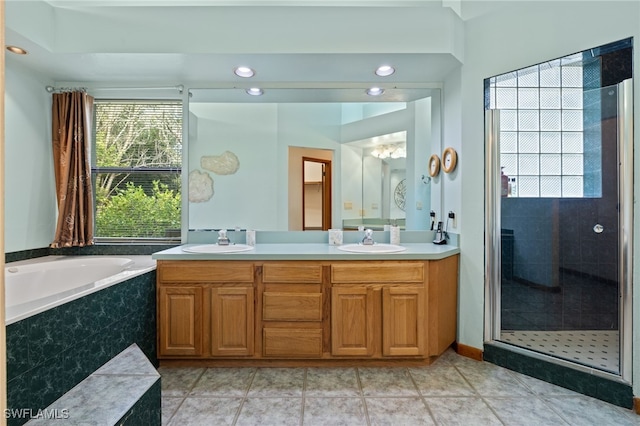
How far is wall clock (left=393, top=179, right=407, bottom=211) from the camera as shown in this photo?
2818 mm

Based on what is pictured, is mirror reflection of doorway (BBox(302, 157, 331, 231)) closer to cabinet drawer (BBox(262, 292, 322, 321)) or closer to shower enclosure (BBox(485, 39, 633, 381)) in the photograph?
cabinet drawer (BBox(262, 292, 322, 321))

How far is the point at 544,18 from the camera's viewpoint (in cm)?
210

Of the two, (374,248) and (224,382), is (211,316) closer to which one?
(224,382)

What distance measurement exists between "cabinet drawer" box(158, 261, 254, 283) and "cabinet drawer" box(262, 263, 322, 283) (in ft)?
0.43

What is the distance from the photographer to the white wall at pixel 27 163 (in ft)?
7.88

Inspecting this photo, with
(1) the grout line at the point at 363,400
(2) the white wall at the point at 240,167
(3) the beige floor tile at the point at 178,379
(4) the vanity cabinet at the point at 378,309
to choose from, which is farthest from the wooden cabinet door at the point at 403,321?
(3) the beige floor tile at the point at 178,379

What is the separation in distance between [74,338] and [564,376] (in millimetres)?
2920

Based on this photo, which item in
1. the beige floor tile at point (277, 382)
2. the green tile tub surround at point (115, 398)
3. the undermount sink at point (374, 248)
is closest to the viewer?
the green tile tub surround at point (115, 398)

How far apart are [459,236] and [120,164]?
10.1 ft

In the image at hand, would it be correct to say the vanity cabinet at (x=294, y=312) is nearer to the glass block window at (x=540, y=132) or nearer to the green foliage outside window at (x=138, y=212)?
the green foliage outside window at (x=138, y=212)

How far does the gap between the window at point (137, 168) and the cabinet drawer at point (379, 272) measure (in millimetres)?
1611

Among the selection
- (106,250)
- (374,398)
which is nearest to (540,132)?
(374,398)

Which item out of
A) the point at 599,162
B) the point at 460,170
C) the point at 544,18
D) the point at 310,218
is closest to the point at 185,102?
the point at 310,218

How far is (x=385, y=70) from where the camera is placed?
2492 millimetres
